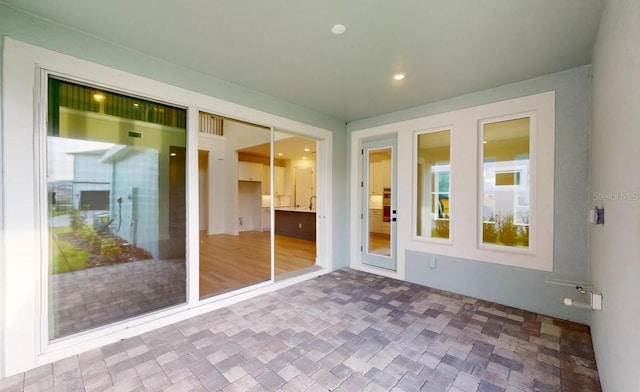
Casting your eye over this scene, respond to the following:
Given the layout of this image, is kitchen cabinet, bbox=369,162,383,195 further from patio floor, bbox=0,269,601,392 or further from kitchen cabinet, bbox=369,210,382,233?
patio floor, bbox=0,269,601,392

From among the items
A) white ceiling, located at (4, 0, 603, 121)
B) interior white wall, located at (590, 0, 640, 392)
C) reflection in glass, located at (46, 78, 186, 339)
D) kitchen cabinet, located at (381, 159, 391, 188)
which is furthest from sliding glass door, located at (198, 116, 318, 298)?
interior white wall, located at (590, 0, 640, 392)

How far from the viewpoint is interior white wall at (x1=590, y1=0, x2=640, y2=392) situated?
1.18 meters

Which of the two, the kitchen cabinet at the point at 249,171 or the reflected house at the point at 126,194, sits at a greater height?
the kitchen cabinet at the point at 249,171

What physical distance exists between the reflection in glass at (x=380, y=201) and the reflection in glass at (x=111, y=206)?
3.10 meters

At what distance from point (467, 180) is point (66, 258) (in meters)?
4.56

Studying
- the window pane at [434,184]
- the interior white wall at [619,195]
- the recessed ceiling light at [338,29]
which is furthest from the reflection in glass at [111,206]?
the interior white wall at [619,195]

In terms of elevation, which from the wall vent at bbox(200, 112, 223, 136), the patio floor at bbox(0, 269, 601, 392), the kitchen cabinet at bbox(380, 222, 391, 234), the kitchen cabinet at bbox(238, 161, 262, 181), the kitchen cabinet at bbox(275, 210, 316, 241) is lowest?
the patio floor at bbox(0, 269, 601, 392)

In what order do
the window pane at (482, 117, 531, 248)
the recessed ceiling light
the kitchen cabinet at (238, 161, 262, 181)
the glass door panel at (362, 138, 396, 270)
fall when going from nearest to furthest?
the recessed ceiling light → the window pane at (482, 117, 531, 248) → the glass door panel at (362, 138, 396, 270) → the kitchen cabinet at (238, 161, 262, 181)

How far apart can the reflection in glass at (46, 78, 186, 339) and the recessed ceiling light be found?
1909 mm

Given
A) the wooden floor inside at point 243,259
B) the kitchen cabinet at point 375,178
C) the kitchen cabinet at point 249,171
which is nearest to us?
the wooden floor inside at point 243,259

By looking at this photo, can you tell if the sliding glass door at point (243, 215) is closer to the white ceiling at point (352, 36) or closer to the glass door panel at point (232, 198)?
the glass door panel at point (232, 198)

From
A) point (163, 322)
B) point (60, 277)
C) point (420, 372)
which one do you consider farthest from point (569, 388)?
point (60, 277)

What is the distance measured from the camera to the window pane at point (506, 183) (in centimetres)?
320

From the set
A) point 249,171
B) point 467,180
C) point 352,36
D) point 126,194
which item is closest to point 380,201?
point 467,180
